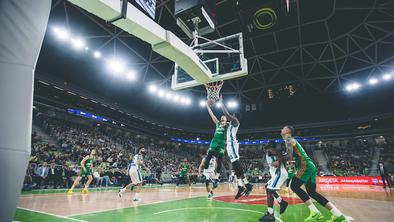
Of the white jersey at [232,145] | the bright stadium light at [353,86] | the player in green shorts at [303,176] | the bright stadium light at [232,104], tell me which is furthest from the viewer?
the bright stadium light at [232,104]

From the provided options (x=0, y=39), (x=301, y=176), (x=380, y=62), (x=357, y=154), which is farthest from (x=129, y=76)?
(x=357, y=154)

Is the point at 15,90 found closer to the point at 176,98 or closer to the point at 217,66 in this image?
the point at 217,66

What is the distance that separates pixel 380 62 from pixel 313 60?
7.43 meters

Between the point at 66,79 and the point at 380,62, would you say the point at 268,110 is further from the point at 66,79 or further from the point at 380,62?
the point at 66,79

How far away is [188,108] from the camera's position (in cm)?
3922

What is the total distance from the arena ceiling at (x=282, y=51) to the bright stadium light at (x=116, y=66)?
40.7 inches

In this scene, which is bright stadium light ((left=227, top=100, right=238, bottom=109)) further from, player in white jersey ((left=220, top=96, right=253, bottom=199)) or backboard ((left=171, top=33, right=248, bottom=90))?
player in white jersey ((left=220, top=96, right=253, bottom=199))

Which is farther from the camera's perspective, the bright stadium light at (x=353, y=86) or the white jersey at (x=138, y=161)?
the bright stadium light at (x=353, y=86)

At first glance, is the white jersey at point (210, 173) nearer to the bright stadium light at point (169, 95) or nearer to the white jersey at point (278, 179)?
the white jersey at point (278, 179)

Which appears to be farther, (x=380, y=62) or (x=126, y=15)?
(x=380, y=62)

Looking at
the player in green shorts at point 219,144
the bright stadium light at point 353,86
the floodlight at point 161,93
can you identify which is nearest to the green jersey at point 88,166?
the player in green shorts at point 219,144

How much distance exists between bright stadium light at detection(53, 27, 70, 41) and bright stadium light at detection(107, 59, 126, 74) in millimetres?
Answer: 5213

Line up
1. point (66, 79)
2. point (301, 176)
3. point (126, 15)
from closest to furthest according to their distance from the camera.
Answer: point (126, 15) < point (301, 176) < point (66, 79)

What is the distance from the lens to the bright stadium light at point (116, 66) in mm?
23234
